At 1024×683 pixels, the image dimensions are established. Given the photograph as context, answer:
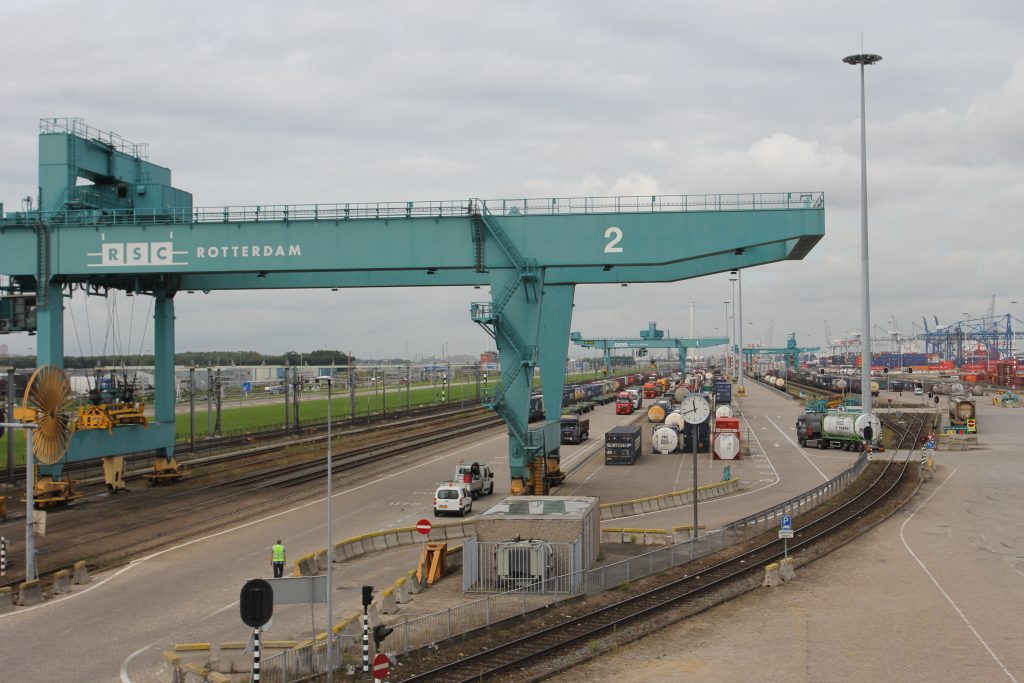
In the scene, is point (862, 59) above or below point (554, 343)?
above

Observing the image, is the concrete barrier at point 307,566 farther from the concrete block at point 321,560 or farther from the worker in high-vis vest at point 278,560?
the worker in high-vis vest at point 278,560

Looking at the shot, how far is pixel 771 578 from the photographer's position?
2605 centimetres

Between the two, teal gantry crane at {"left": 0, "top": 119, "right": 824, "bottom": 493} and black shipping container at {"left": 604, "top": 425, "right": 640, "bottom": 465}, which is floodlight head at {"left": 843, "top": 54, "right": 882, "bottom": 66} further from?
black shipping container at {"left": 604, "top": 425, "right": 640, "bottom": 465}

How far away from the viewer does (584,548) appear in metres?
26.8

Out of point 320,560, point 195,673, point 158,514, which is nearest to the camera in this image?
A: point 195,673

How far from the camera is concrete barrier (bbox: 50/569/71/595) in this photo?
1041 inches

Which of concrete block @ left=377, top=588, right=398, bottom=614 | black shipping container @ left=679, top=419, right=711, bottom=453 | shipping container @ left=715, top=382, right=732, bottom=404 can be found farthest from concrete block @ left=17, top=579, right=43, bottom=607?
shipping container @ left=715, top=382, right=732, bottom=404

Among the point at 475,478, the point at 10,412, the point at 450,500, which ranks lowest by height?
the point at 450,500

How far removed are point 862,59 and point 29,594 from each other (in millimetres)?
45655

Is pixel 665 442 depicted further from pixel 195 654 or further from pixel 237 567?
pixel 195 654

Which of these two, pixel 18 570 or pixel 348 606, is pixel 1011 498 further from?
pixel 18 570

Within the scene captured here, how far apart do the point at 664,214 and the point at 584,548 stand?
52.9 feet

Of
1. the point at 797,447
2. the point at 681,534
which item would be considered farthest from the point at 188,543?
the point at 797,447

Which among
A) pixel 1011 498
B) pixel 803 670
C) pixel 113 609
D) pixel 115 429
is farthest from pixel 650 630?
pixel 115 429
